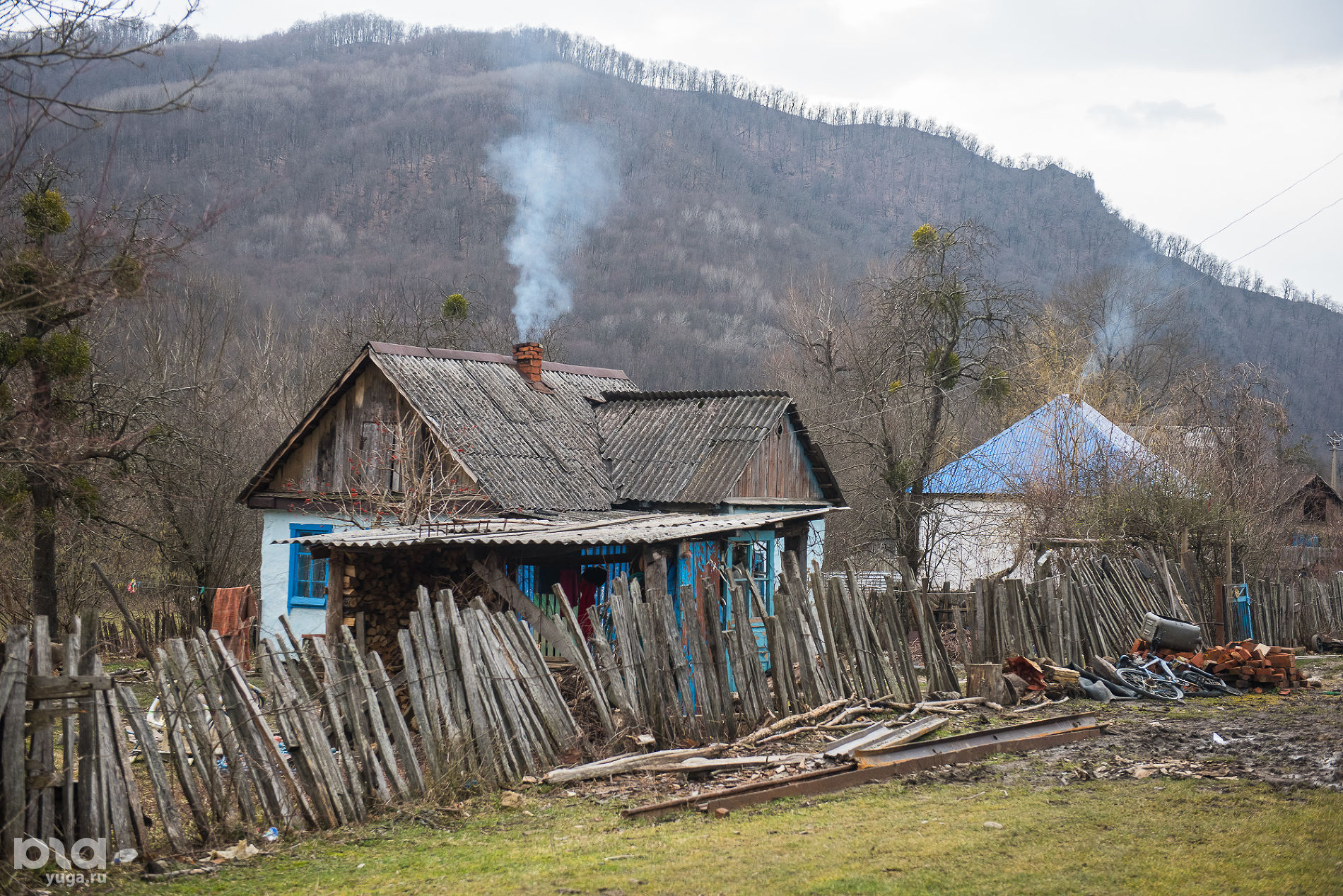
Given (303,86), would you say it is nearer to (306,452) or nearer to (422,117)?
(422,117)

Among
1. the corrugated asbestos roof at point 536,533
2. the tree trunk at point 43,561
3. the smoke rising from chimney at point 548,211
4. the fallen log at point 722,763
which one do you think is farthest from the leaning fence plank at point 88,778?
the smoke rising from chimney at point 548,211

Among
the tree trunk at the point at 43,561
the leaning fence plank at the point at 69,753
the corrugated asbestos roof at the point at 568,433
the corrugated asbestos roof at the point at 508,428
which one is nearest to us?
the leaning fence plank at the point at 69,753

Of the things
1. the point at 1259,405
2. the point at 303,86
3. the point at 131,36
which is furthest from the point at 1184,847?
the point at 303,86

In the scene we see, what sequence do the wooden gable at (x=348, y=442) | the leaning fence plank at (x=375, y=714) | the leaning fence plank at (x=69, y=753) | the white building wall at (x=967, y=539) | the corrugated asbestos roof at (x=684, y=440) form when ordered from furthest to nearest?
the white building wall at (x=967, y=539) → the corrugated asbestos roof at (x=684, y=440) → the wooden gable at (x=348, y=442) → the leaning fence plank at (x=375, y=714) → the leaning fence plank at (x=69, y=753)

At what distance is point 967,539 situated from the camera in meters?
27.5

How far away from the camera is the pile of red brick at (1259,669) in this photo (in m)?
12.8

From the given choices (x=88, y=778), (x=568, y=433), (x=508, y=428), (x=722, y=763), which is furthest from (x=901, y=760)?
(x=568, y=433)

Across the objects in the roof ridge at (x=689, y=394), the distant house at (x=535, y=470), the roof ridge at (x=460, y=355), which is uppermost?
the roof ridge at (x=460, y=355)

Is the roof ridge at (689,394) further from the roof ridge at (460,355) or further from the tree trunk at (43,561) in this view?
the tree trunk at (43,561)

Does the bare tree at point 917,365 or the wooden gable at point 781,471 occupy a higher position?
the bare tree at point 917,365

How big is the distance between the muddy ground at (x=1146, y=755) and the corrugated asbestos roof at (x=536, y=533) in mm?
3094

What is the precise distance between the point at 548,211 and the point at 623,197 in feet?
127

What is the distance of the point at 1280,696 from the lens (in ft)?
40.4

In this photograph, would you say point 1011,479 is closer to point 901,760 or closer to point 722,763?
point 901,760
